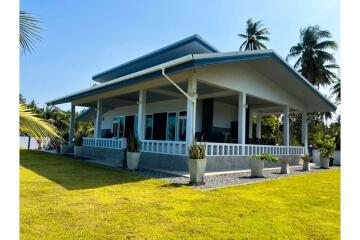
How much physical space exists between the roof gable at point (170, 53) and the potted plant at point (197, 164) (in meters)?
6.42

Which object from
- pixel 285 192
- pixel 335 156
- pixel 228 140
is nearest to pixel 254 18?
pixel 335 156

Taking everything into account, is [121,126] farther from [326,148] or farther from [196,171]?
[196,171]

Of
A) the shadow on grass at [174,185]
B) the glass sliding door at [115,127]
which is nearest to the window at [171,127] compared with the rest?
the glass sliding door at [115,127]

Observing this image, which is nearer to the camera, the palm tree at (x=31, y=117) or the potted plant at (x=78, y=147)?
the palm tree at (x=31, y=117)

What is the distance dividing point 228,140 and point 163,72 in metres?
6.80

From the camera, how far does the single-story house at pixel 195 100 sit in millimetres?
10953

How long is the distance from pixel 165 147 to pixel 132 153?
1.36m

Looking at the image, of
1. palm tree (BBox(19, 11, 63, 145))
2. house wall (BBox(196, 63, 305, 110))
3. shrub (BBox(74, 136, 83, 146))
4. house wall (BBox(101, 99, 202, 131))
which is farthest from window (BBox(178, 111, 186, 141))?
palm tree (BBox(19, 11, 63, 145))

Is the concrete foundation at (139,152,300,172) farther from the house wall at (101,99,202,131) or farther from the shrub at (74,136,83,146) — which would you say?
the shrub at (74,136,83,146)

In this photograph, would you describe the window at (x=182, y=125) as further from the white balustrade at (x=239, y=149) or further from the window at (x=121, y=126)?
the window at (x=121, y=126)

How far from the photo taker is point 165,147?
11570 mm

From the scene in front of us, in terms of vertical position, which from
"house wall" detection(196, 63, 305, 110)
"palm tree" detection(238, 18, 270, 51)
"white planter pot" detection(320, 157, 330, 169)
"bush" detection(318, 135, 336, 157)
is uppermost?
"palm tree" detection(238, 18, 270, 51)

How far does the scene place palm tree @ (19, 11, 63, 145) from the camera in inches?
133
